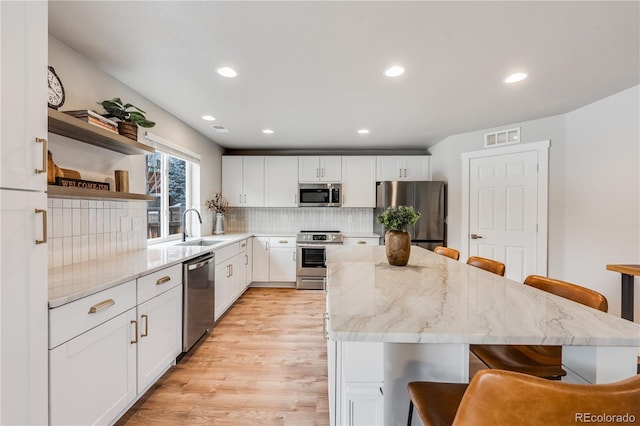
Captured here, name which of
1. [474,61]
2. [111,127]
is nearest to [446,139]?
[474,61]

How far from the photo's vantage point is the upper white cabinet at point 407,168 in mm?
4477

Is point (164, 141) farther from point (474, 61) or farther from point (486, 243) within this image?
point (486, 243)

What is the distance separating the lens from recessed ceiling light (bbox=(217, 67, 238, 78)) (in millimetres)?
2008

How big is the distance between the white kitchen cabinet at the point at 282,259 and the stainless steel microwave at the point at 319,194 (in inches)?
27.0

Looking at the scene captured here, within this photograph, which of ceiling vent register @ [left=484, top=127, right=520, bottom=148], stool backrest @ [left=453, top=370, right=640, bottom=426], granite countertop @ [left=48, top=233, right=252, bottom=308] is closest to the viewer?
stool backrest @ [left=453, top=370, right=640, bottom=426]

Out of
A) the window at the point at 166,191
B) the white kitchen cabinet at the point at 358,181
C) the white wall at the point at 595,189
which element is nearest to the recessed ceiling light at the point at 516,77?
the white wall at the point at 595,189

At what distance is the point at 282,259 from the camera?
14.0ft

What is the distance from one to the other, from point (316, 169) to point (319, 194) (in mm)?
437

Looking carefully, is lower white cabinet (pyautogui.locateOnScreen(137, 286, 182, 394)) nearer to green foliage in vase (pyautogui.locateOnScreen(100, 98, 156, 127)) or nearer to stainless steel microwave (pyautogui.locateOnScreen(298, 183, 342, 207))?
green foliage in vase (pyautogui.locateOnScreen(100, 98, 156, 127))

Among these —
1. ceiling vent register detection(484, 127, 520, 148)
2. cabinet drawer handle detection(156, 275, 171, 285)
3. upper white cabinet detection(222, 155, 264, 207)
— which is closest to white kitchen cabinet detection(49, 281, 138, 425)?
cabinet drawer handle detection(156, 275, 171, 285)

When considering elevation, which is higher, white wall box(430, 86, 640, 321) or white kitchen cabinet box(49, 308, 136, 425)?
white wall box(430, 86, 640, 321)

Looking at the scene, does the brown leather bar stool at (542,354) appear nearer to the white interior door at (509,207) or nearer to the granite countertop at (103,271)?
the granite countertop at (103,271)

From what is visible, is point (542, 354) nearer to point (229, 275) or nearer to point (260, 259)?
point (229, 275)

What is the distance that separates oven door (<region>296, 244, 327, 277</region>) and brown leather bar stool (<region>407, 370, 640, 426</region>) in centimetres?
361
